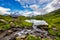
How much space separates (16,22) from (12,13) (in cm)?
77

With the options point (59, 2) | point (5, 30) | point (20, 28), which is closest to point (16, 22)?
point (20, 28)

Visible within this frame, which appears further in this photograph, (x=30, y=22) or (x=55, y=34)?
(x=30, y=22)

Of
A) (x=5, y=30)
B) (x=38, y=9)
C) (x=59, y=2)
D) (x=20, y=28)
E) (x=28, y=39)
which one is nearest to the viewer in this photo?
(x=28, y=39)

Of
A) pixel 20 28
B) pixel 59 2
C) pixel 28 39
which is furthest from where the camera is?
pixel 59 2

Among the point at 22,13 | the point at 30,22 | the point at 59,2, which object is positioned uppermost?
the point at 59,2

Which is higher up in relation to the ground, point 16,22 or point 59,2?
point 59,2

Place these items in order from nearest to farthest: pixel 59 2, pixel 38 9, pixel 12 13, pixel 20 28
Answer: pixel 20 28 < pixel 12 13 < pixel 38 9 < pixel 59 2

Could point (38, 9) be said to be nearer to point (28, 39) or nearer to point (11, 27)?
point (11, 27)

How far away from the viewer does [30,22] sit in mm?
8312

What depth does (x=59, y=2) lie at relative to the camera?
11477 millimetres

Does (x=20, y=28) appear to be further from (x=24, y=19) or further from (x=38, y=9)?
(x=38, y=9)

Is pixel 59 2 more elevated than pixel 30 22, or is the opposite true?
pixel 59 2

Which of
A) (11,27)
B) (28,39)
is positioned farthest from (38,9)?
(28,39)

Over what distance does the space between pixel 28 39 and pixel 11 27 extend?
1906 millimetres
